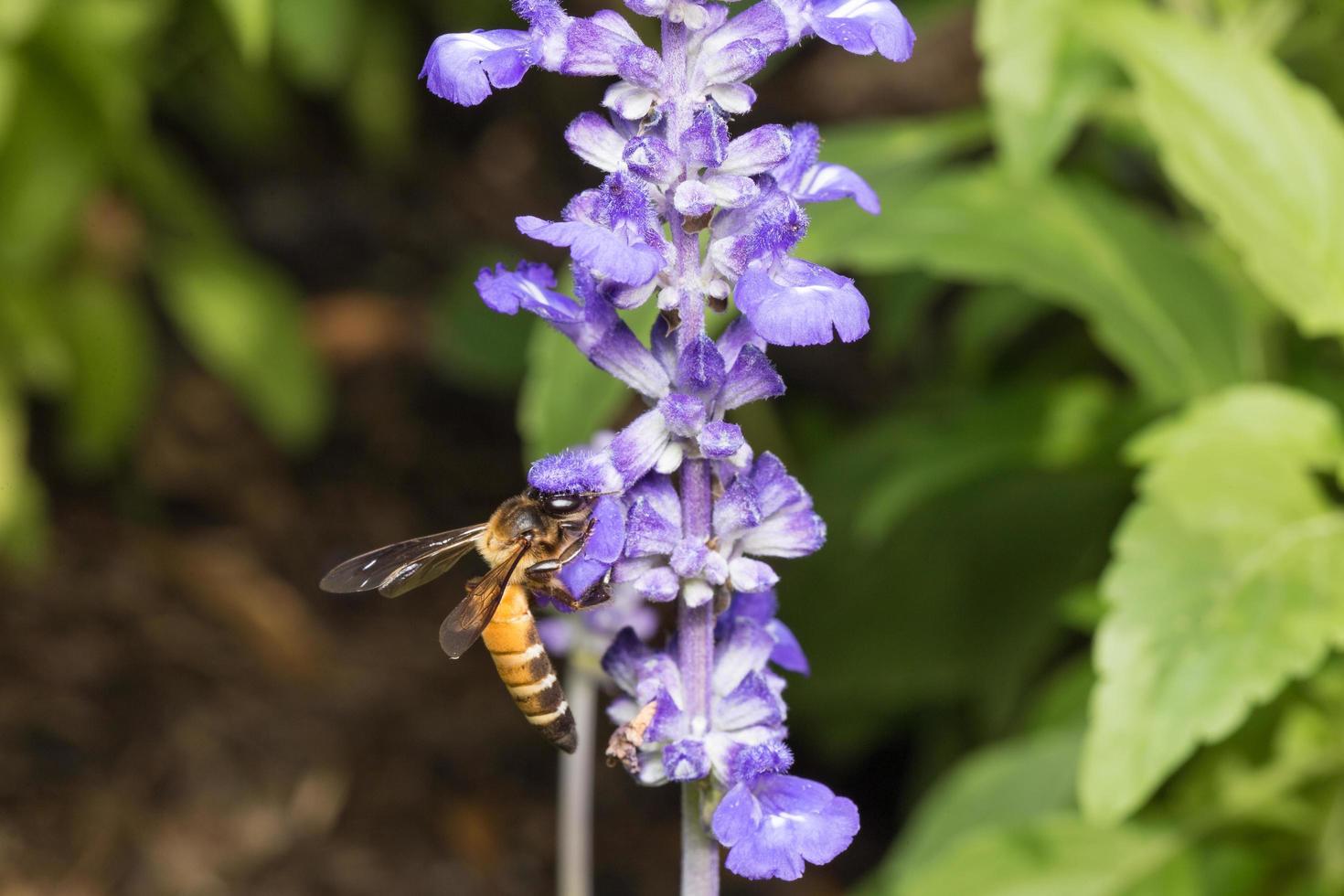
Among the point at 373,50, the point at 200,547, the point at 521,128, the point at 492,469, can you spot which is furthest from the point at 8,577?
the point at 521,128

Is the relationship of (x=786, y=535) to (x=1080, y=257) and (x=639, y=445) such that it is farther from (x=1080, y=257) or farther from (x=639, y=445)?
(x=1080, y=257)

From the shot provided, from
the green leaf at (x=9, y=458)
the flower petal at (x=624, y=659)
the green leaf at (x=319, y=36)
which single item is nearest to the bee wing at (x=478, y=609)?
the flower petal at (x=624, y=659)

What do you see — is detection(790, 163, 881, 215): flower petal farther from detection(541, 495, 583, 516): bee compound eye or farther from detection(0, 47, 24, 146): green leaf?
detection(0, 47, 24, 146): green leaf

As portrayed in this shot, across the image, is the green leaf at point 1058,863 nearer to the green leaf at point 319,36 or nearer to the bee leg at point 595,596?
the bee leg at point 595,596

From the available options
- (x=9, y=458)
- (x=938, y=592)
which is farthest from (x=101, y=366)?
(x=938, y=592)

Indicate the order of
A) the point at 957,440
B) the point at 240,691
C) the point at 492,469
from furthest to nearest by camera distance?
the point at 492,469
the point at 240,691
the point at 957,440

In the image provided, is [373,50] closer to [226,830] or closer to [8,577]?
[8,577]
